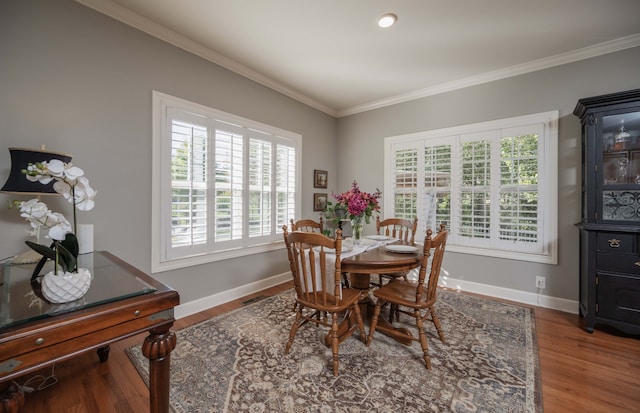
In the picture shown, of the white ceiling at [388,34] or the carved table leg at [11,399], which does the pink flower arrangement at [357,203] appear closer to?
the white ceiling at [388,34]

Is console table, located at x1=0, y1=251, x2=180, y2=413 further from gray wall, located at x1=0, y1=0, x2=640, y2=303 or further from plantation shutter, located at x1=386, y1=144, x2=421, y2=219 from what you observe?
plantation shutter, located at x1=386, y1=144, x2=421, y2=219

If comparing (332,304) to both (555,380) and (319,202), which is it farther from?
(319,202)

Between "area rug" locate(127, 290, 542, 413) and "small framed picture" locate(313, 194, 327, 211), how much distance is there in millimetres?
2116

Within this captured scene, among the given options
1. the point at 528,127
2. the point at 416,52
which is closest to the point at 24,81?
the point at 416,52

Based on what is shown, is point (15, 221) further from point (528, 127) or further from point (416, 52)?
point (528, 127)

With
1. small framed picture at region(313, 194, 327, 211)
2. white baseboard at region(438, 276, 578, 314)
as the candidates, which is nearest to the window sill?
small framed picture at region(313, 194, 327, 211)

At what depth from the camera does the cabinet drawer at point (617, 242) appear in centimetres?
228

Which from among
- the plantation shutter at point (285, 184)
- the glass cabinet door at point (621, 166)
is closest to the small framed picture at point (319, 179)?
the plantation shutter at point (285, 184)

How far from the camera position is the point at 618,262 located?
233 centimetres

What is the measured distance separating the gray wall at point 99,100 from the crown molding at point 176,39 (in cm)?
5

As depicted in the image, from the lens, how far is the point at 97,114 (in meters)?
2.19

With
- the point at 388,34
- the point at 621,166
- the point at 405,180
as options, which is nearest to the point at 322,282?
the point at 388,34

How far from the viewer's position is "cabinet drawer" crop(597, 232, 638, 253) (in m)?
2.28

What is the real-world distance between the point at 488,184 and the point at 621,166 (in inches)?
44.1
